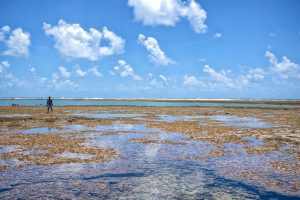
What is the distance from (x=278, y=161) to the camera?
64.8 ft

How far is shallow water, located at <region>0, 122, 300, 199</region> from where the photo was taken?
1318cm

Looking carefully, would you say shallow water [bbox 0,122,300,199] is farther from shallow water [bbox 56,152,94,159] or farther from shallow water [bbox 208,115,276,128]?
shallow water [bbox 208,115,276,128]

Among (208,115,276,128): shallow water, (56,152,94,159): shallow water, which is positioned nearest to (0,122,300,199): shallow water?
(56,152,94,159): shallow water

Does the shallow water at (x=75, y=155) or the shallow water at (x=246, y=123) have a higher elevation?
the shallow water at (x=246, y=123)

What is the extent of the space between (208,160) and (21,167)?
11.1 metres

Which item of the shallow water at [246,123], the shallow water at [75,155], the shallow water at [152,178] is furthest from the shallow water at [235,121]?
the shallow water at [75,155]

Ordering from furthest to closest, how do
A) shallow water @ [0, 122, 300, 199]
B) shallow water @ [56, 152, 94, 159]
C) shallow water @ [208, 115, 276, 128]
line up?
1. shallow water @ [208, 115, 276, 128]
2. shallow water @ [56, 152, 94, 159]
3. shallow water @ [0, 122, 300, 199]

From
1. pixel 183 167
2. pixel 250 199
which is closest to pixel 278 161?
pixel 183 167

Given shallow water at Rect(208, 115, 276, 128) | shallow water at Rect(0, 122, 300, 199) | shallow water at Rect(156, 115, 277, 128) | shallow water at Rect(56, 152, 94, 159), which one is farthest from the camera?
shallow water at Rect(156, 115, 277, 128)

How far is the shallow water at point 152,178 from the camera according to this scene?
43.2 feet

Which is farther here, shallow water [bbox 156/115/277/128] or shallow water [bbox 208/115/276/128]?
shallow water [bbox 156/115/277/128]

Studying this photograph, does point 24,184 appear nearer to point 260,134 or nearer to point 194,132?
point 194,132

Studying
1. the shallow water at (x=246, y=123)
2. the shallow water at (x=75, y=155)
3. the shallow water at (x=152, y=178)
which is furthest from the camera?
the shallow water at (x=246, y=123)

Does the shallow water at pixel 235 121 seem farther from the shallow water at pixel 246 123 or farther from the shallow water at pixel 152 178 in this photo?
the shallow water at pixel 152 178
